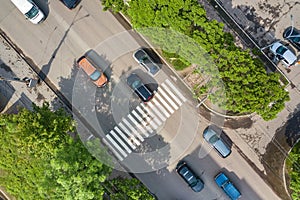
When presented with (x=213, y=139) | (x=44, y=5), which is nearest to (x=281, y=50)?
(x=213, y=139)

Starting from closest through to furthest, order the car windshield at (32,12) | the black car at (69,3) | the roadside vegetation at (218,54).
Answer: the roadside vegetation at (218,54) < the car windshield at (32,12) < the black car at (69,3)

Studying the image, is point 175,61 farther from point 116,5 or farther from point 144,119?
point 116,5

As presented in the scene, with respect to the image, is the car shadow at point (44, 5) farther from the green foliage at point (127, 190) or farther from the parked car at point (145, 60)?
the green foliage at point (127, 190)

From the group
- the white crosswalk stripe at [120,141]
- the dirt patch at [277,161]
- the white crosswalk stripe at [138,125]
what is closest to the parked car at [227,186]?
the dirt patch at [277,161]

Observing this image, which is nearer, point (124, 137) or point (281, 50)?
point (281, 50)

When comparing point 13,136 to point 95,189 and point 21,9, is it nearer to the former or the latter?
point 95,189

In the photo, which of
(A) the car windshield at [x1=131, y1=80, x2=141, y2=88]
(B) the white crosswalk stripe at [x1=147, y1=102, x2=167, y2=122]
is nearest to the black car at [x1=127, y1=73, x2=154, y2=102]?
(A) the car windshield at [x1=131, y1=80, x2=141, y2=88]

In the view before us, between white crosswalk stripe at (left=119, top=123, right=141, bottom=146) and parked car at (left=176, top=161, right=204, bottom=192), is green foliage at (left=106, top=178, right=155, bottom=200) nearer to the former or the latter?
parked car at (left=176, top=161, right=204, bottom=192)
